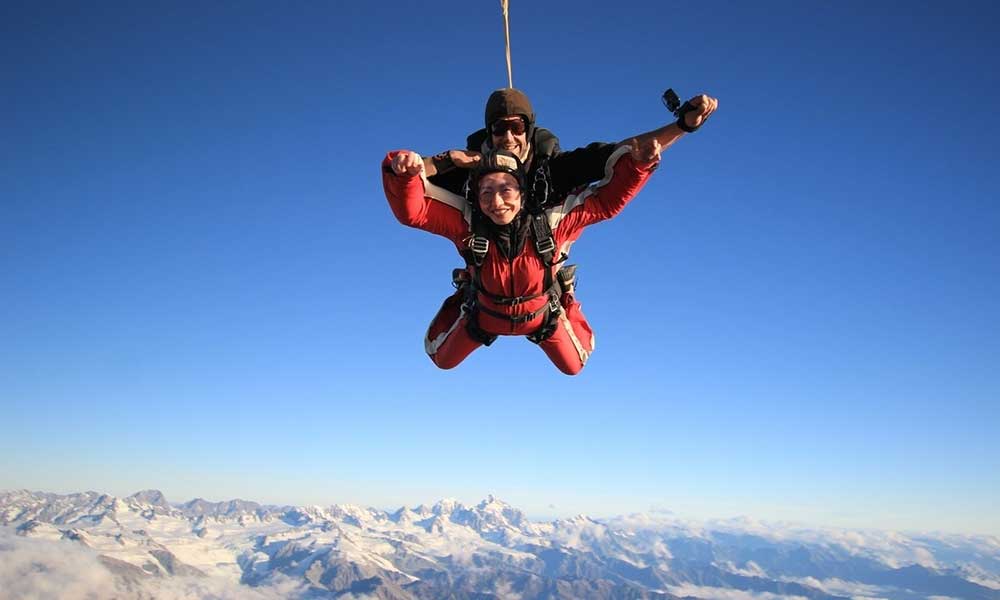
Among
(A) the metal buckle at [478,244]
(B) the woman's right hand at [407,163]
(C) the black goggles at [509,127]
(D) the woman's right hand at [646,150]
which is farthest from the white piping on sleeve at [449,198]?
(D) the woman's right hand at [646,150]

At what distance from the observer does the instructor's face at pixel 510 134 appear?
23.2 feet

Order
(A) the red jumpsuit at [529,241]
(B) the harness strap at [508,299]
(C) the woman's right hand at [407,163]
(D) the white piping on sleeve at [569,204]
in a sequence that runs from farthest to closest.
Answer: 1. (B) the harness strap at [508,299]
2. (D) the white piping on sleeve at [569,204]
3. (A) the red jumpsuit at [529,241]
4. (C) the woman's right hand at [407,163]

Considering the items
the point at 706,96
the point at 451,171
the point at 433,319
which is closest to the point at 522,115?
the point at 451,171

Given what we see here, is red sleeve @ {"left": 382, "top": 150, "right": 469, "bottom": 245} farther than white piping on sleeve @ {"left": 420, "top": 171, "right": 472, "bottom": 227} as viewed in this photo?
No

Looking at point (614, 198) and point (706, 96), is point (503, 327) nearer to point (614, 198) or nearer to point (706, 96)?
point (614, 198)

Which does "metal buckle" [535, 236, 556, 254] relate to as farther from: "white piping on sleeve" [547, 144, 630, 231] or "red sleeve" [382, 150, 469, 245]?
"red sleeve" [382, 150, 469, 245]

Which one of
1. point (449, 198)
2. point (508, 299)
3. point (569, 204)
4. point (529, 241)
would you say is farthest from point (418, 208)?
point (508, 299)

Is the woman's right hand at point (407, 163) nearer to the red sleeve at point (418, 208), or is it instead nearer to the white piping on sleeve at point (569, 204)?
the red sleeve at point (418, 208)

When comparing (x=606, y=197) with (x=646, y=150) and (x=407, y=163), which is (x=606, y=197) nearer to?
(x=646, y=150)

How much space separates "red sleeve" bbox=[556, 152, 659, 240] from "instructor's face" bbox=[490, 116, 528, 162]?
34.8 inches

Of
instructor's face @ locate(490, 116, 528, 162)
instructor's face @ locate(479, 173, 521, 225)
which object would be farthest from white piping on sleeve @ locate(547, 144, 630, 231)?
instructor's face @ locate(490, 116, 528, 162)

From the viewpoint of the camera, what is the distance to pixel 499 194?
657cm

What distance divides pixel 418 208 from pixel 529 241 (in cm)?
147

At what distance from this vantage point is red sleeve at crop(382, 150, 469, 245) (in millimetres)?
5984
